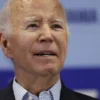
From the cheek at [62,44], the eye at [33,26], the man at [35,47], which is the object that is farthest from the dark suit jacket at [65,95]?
the eye at [33,26]

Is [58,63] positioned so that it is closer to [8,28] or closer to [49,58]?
[49,58]

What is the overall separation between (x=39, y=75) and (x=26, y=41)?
127 mm

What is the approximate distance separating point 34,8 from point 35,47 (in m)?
0.15

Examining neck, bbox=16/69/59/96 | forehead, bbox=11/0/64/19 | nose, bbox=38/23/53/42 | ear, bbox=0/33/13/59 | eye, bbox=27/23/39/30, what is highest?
Answer: forehead, bbox=11/0/64/19

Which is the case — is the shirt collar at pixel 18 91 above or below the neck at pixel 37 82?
below

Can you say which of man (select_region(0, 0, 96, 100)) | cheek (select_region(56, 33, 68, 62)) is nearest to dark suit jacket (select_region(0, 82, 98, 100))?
man (select_region(0, 0, 96, 100))

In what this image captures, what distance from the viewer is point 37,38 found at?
1412 millimetres

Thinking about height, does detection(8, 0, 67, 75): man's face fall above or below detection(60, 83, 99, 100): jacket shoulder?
above

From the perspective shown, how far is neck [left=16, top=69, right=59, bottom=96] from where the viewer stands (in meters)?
1.44

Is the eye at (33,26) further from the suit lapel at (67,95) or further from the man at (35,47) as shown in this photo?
the suit lapel at (67,95)

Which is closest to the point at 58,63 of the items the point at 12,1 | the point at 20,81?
the point at 20,81

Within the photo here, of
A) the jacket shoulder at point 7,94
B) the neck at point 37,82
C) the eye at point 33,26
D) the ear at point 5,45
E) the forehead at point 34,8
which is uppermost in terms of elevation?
the forehead at point 34,8

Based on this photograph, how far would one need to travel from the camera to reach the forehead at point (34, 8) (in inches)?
57.5

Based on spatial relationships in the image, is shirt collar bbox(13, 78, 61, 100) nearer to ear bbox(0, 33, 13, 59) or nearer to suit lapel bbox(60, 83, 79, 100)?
suit lapel bbox(60, 83, 79, 100)
